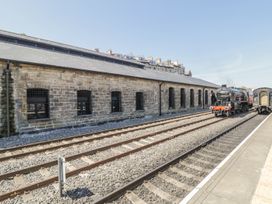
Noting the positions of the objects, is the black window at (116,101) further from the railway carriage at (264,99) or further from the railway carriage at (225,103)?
the railway carriage at (264,99)

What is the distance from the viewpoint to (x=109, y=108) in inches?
634

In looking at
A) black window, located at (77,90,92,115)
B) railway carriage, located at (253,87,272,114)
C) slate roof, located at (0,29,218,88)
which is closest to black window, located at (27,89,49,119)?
slate roof, located at (0,29,218,88)

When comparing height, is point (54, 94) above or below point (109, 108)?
above

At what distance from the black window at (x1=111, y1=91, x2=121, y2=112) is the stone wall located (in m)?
0.37

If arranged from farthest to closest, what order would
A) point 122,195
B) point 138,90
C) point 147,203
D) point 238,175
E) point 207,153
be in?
1. point 138,90
2. point 207,153
3. point 238,175
4. point 122,195
5. point 147,203

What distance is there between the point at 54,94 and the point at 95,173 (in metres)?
8.33

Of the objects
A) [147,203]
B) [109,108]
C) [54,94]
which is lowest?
[147,203]

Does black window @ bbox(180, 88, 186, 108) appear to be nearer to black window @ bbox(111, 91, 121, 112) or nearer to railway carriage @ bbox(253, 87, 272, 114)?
railway carriage @ bbox(253, 87, 272, 114)

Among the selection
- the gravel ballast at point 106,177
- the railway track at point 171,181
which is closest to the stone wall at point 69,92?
the gravel ballast at point 106,177

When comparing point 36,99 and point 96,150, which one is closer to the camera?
point 96,150

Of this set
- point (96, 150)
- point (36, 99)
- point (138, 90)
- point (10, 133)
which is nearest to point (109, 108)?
point (138, 90)

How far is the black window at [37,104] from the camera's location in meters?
11.5

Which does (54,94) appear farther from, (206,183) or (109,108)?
(206,183)

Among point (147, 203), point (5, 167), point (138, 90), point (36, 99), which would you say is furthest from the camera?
point (138, 90)
